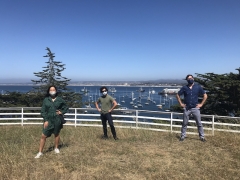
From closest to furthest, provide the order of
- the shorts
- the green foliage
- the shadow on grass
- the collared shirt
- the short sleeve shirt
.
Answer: the shorts, the shadow on grass, the collared shirt, the short sleeve shirt, the green foliage

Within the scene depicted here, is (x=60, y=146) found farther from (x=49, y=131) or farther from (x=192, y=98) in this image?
(x=192, y=98)

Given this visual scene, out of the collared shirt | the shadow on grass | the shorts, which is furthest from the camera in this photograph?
the collared shirt

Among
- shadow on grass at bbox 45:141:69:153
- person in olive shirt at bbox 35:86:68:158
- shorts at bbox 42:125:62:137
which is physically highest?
person in olive shirt at bbox 35:86:68:158

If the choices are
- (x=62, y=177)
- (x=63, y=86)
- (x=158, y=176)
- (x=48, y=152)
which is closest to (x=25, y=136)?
(x=48, y=152)

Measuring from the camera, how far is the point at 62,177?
4.37 m

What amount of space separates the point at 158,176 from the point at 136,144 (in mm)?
2351

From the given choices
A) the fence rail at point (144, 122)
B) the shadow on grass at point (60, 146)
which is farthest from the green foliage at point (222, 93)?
the shadow on grass at point (60, 146)

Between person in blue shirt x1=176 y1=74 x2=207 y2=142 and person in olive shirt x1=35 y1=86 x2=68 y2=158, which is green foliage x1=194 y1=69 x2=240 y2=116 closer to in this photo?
person in blue shirt x1=176 y1=74 x2=207 y2=142

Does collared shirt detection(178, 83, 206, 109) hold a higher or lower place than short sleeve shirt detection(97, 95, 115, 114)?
higher

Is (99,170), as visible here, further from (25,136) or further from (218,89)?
(218,89)

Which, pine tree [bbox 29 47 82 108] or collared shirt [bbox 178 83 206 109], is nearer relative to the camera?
collared shirt [bbox 178 83 206 109]

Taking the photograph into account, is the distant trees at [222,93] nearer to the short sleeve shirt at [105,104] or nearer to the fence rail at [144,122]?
the fence rail at [144,122]

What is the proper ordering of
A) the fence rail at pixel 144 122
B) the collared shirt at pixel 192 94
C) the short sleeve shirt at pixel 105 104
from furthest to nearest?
the fence rail at pixel 144 122, the short sleeve shirt at pixel 105 104, the collared shirt at pixel 192 94

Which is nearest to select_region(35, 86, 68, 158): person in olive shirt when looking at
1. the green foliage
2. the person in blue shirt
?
the person in blue shirt
